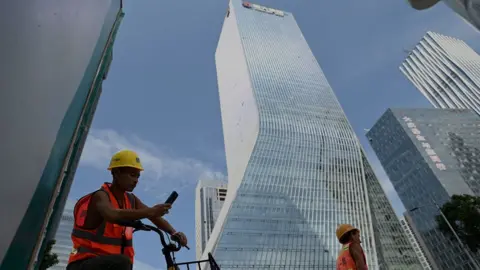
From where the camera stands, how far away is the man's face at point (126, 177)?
2129 mm

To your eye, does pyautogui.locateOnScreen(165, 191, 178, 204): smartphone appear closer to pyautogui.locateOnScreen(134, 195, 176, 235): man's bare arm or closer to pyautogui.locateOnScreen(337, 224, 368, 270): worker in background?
pyautogui.locateOnScreen(134, 195, 176, 235): man's bare arm

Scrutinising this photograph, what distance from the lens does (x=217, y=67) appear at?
9356 centimetres

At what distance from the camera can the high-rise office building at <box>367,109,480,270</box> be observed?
167 ft

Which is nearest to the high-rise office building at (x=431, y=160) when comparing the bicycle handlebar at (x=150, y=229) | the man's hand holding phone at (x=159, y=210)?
the bicycle handlebar at (x=150, y=229)

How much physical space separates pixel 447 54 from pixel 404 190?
64909 mm

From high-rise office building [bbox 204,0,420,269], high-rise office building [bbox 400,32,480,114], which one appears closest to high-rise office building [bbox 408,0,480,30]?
high-rise office building [bbox 204,0,420,269]

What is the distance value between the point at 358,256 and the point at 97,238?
2.65 m

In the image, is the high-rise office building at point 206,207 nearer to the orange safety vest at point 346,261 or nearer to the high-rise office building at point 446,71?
the high-rise office building at point 446,71

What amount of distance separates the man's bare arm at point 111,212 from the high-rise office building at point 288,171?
150ft

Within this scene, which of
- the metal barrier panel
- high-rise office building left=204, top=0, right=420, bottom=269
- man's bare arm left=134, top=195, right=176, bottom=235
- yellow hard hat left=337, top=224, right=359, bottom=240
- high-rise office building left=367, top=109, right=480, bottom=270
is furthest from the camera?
high-rise office building left=367, top=109, right=480, bottom=270

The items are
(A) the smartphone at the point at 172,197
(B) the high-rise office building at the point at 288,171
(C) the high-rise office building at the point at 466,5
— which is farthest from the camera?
(B) the high-rise office building at the point at 288,171

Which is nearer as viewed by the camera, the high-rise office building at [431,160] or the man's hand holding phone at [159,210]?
the man's hand holding phone at [159,210]

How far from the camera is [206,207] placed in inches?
4136

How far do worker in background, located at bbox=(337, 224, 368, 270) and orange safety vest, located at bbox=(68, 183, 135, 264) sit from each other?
7.84 feet
